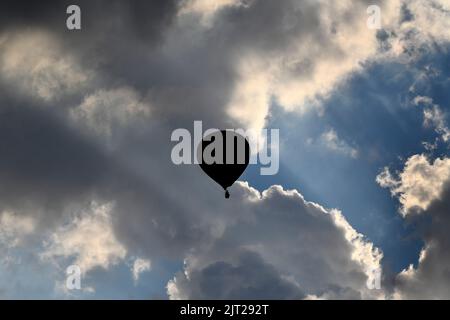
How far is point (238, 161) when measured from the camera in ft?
219

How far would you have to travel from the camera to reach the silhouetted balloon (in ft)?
218

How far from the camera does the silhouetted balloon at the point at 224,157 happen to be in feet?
218

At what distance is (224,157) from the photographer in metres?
66.9
